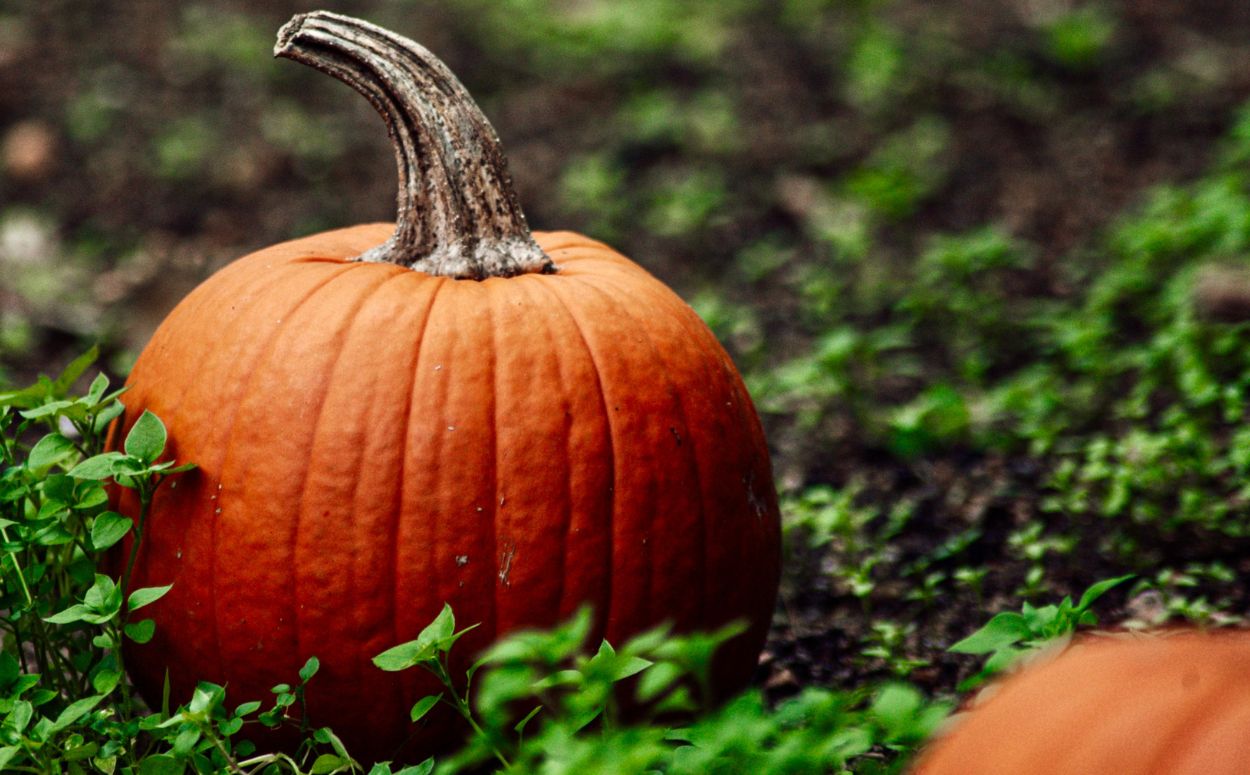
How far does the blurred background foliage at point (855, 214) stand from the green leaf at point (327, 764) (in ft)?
3.35

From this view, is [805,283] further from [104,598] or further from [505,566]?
[104,598]

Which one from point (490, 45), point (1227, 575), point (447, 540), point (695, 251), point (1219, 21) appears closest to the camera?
point (447, 540)

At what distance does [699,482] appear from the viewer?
83.7 inches

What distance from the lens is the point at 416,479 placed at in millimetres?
1974

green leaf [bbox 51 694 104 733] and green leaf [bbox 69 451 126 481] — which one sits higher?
green leaf [bbox 69 451 126 481]

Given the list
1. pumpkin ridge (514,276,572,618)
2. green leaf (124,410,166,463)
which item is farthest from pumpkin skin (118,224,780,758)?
green leaf (124,410,166,463)

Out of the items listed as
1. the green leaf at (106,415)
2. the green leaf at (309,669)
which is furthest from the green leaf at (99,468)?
the green leaf at (309,669)

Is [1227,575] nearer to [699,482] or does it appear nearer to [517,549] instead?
[699,482]

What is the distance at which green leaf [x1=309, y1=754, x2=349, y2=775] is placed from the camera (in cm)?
183

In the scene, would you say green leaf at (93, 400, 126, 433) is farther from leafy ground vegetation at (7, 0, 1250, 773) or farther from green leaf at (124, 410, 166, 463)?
green leaf at (124, 410, 166, 463)

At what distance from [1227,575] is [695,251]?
316 cm

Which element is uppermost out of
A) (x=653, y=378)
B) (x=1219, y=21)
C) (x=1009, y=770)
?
(x=1219, y=21)

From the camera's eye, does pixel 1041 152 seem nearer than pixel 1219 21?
Yes

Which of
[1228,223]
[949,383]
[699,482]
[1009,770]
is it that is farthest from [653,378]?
[1228,223]
